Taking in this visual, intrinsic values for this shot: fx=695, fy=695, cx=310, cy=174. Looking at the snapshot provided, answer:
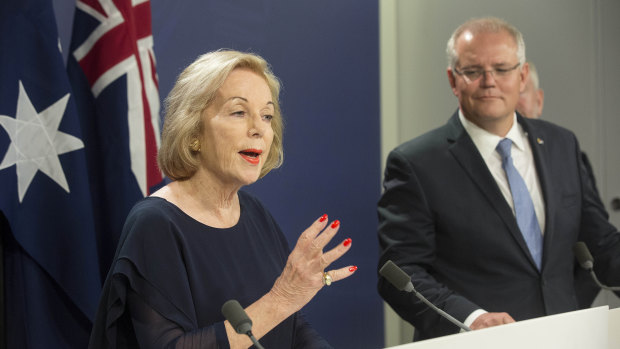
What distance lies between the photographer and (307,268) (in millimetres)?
1479

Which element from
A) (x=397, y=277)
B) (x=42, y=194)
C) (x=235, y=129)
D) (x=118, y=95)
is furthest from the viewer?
(x=118, y=95)

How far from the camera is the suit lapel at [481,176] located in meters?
2.37

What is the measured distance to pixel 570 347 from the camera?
1286 millimetres

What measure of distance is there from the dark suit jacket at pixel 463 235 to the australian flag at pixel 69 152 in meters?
0.83

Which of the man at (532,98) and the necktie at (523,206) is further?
the man at (532,98)

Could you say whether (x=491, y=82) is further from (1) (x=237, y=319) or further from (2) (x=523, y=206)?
(1) (x=237, y=319)

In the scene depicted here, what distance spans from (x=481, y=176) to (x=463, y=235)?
222 millimetres

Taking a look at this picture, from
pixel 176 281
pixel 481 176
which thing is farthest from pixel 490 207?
pixel 176 281

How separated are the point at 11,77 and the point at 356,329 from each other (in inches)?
57.9

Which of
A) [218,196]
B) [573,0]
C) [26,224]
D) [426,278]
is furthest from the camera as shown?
[573,0]

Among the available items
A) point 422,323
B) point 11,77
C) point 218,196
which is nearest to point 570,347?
point 218,196

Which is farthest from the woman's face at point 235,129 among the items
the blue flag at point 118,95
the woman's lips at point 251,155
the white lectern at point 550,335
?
the white lectern at point 550,335

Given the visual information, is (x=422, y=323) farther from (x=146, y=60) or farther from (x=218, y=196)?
(x=146, y=60)

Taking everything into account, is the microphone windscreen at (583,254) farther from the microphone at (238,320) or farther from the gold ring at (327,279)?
the microphone at (238,320)
